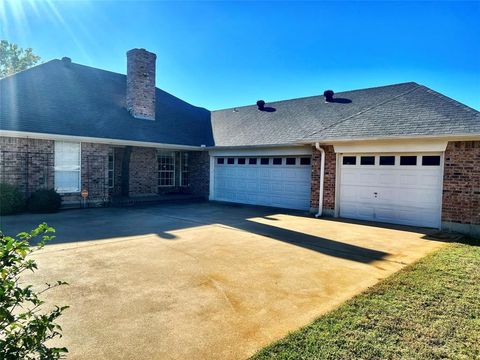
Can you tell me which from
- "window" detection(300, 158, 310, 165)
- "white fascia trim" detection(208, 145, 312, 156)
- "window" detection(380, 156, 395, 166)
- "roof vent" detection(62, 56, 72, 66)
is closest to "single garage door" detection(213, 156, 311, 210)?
"window" detection(300, 158, 310, 165)

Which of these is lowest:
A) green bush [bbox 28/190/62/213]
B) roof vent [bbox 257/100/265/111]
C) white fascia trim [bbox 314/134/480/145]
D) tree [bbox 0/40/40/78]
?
green bush [bbox 28/190/62/213]

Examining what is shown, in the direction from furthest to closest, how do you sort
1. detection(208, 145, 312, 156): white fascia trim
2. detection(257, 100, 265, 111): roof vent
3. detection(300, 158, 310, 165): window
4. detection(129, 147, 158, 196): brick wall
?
detection(257, 100, 265, 111): roof vent, detection(129, 147, 158, 196): brick wall, detection(300, 158, 310, 165): window, detection(208, 145, 312, 156): white fascia trim

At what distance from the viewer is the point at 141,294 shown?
4.59 metres

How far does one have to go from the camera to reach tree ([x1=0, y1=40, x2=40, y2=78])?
3388 centimetres

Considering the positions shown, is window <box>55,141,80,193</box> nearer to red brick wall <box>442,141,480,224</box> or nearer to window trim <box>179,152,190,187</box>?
window trim <box>179,152,190,187</box>

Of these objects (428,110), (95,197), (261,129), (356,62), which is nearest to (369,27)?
(356,62)

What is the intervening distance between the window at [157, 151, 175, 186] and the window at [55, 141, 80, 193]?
528cm

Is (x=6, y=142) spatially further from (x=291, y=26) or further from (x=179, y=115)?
(x=291, y=26)

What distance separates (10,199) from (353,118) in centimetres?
1324

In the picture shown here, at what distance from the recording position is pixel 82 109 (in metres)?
14.5

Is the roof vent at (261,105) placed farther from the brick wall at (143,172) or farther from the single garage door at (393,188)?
the single garage door at (393,188)

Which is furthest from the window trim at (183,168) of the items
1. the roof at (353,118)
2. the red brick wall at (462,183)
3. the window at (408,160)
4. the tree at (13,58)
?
the tree at (13,58)

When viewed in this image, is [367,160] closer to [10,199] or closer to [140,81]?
[140,81]

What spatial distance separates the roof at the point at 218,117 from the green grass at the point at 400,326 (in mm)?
6167
